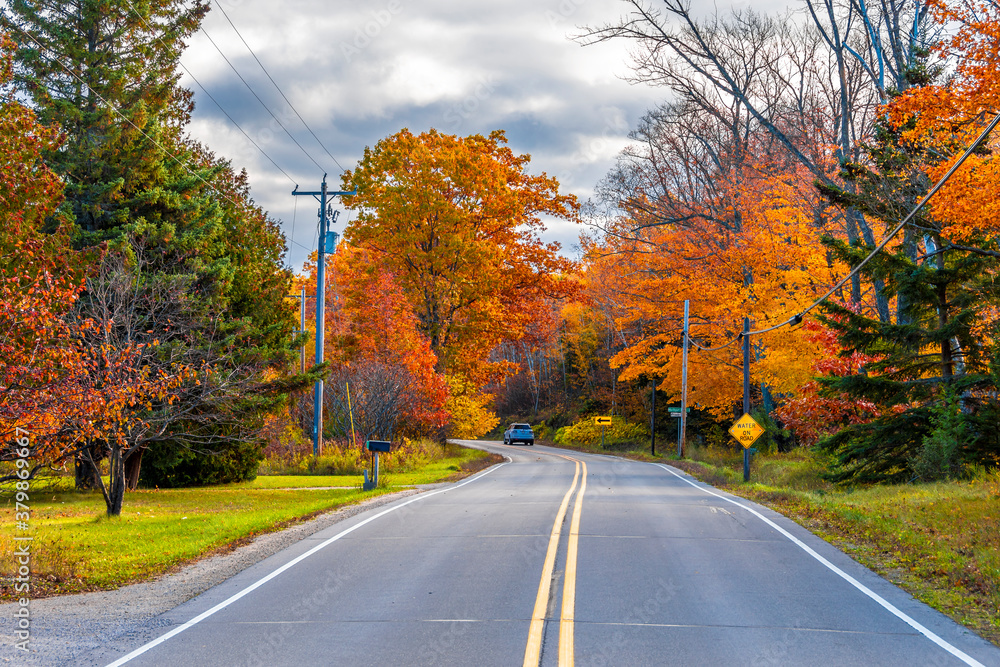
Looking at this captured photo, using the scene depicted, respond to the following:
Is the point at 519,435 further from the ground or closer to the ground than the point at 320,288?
closer to the ground

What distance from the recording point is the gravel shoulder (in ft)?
23.7

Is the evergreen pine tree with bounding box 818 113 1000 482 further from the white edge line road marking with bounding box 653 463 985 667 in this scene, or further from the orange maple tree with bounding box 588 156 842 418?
the orange maple tree with bounding box 588 156 842 418

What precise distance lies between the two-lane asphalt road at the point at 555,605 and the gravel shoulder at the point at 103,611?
0.26 metres

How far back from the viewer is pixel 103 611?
28.7 ft

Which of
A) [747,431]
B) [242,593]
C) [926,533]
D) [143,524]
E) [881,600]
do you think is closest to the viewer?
[881,600]

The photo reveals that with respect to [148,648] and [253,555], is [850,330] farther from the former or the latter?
[148,648]

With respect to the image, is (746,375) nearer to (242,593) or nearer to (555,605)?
(555,605)

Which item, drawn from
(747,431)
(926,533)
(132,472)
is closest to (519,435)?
(747,431)

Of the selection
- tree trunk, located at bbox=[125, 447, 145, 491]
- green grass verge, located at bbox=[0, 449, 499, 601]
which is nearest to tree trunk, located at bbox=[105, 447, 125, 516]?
green grass verge, located at bbox=[0, 449, 499, 601]

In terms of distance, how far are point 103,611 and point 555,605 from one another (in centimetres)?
477

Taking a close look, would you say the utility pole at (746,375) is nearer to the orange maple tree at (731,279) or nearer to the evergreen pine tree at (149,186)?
the orange maple tree at (731,279)

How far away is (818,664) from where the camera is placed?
6.62 m

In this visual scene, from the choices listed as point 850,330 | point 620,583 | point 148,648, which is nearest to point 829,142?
point 850,330

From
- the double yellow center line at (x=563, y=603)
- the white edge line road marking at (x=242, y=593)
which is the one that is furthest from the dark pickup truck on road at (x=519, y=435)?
the double yellow center line at (x=563, y=603)
